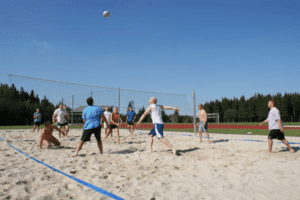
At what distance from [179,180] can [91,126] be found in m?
Result: 2.50

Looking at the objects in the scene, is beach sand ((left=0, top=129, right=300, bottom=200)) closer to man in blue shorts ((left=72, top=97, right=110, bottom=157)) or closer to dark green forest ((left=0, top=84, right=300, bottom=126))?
man in blue shorts ((left=72, top=97, right=110, bottom=157))

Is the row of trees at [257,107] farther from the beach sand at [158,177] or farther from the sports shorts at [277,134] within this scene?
the beach sand at [158,177]

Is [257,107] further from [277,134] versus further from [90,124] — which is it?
[90,124]

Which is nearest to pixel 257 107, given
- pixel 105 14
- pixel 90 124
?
pixel 105 14

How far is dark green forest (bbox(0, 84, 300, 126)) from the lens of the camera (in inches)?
1342

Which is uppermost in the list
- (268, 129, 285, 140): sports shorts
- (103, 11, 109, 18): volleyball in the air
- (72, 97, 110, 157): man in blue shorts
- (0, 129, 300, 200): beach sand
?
(103, 11, 109, 18): volleyball in the air

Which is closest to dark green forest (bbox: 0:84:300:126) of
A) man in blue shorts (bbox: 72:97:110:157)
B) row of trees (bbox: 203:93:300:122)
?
row of trees (bbox: 203:93:300:122)

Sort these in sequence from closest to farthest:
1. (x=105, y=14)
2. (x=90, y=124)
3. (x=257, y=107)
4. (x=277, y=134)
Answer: (x=90, y=124) < (x=277, y=134) < (x=105, y=14) < (x=257, y=107)

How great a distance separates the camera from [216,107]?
72.4 metres

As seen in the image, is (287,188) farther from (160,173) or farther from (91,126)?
(91,126)

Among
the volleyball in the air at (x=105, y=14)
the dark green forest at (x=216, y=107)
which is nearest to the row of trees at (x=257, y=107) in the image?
the dark green forest at (x=216, y=107)

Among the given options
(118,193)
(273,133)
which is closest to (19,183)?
(118,193)

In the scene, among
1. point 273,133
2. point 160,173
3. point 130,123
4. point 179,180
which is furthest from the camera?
point 130,123

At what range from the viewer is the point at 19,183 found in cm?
264
